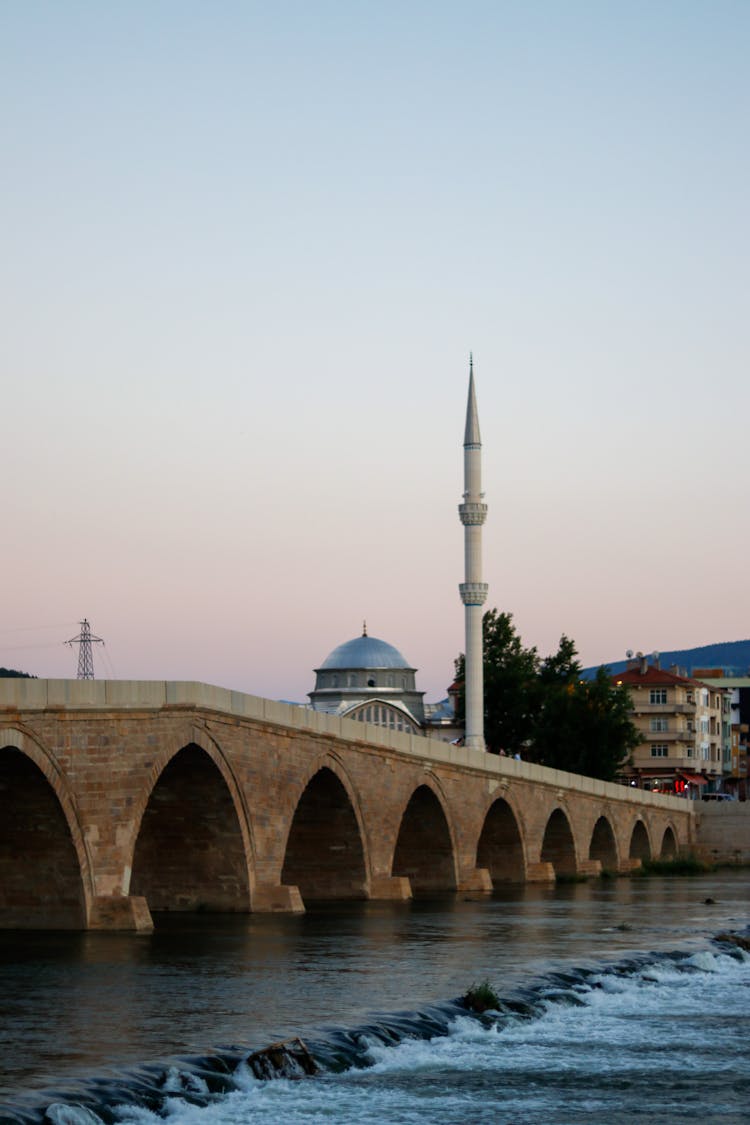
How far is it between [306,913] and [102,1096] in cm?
2263

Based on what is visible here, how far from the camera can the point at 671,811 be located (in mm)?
84250

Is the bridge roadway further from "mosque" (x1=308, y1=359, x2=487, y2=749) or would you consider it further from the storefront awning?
the storefront awning

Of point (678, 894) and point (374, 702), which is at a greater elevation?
point (374, 702)

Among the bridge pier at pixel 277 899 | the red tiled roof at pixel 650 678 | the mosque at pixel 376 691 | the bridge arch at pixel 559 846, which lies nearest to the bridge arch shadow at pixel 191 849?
the bridge pier at pixel 277 899

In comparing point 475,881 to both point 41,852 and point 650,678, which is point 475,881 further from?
point 650,678

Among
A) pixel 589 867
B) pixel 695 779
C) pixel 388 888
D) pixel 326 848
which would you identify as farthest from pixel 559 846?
pixel 695 779

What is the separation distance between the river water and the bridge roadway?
1380mm

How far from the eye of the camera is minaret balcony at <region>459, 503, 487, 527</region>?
254ft

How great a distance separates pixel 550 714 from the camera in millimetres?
88125

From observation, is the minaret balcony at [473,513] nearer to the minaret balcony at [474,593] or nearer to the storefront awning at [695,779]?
the minaret balcony at [474,593]

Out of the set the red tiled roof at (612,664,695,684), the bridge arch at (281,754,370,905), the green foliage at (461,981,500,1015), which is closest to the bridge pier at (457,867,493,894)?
the bridge arch at (281,754,370,905)

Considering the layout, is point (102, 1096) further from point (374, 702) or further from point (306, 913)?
point (374, 702)

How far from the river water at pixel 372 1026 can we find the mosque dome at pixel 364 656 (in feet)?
291

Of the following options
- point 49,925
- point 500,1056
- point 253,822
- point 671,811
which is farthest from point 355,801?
point 671,811
